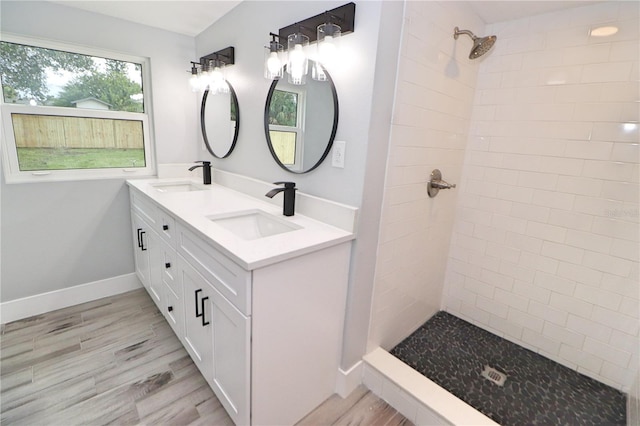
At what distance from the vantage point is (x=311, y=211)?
5.39ft

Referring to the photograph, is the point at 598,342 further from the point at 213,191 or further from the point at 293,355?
the point at 213,191

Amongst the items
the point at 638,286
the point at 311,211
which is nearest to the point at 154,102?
the point at 311,211

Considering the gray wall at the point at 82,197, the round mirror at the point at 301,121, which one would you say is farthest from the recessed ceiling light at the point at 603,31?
the gray wall at the point at 82,197

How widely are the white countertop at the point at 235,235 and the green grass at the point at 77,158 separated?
384mm

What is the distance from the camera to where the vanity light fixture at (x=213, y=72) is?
7.11ft

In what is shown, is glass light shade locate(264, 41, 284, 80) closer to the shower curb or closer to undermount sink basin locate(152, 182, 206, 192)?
Result: undermount sink basin locate(152, 182, 206, 192)

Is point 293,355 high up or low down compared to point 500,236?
down

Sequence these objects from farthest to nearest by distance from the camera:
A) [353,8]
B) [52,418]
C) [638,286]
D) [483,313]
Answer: [483,313]
[638,286]
[52,418]
[353,8]

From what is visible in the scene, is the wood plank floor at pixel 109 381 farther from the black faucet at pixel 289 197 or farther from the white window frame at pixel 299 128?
the white window frame at pixel 299 128

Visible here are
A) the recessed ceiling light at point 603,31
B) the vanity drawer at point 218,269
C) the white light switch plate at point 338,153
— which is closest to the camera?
the vanity drawer at point 218,269

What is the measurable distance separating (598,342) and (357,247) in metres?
1.59

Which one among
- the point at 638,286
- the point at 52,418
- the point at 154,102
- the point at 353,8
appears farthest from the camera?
the point at 154,102

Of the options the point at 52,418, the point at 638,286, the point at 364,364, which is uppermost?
the point at 638,286

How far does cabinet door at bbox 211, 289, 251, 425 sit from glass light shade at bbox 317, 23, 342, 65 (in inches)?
47.3
